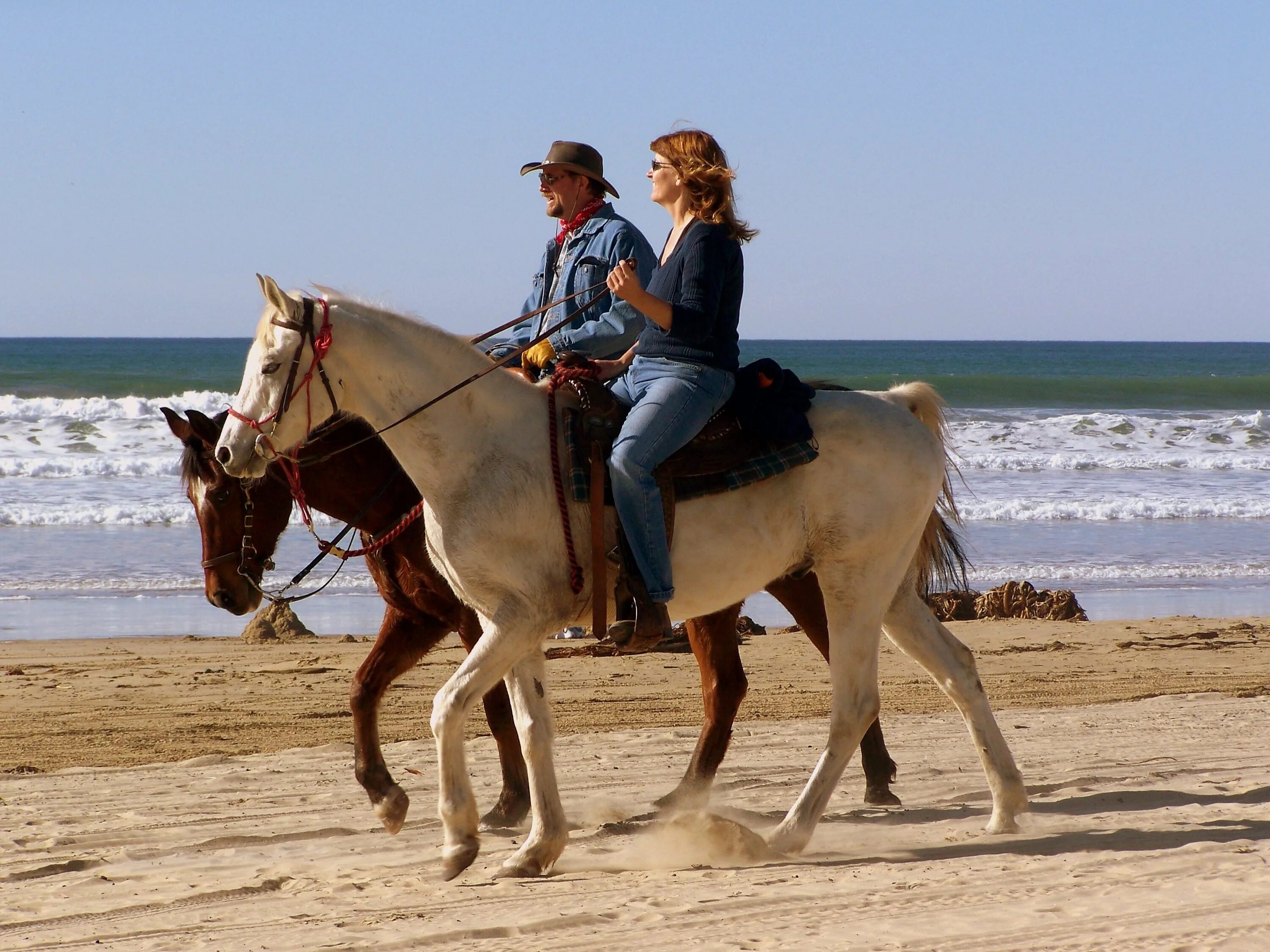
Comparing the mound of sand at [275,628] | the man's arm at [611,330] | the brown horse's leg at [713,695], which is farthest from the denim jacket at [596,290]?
the mound of sand at [275,628]

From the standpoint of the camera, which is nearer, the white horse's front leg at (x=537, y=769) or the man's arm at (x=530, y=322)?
the white horse's front leg at (x=537, y=769)

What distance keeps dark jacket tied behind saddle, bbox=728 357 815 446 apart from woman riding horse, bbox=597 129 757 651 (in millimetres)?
70

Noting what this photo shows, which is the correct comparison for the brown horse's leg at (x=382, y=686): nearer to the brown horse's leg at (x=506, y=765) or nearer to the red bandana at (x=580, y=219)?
the brown horse's leg at (x=506, y=765)

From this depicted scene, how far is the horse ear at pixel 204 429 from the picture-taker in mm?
5410

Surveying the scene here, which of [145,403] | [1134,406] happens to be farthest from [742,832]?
[1134,406]

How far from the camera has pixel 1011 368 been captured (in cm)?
7100

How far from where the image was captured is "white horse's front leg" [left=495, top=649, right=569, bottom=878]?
14.4 feet

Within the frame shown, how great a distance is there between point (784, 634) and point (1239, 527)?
8.69 metres

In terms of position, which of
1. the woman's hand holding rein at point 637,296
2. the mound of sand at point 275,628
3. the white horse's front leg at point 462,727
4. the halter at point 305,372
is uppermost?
the woman's hand holding rein at point 637,296

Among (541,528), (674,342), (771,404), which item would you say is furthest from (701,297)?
(541,528)

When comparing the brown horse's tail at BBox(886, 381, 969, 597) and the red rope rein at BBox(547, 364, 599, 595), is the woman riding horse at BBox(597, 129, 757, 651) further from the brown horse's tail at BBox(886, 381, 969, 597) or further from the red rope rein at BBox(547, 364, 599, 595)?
the brown horse's tail at BBox(886, 381, 969, 597)

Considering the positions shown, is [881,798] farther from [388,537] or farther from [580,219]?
[580,219]

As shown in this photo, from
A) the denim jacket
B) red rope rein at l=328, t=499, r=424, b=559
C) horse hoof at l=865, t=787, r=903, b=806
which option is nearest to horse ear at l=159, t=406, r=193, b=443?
red rope rein at l=328, t=499, r=424, b=559

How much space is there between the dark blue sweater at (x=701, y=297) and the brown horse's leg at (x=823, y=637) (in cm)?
126
